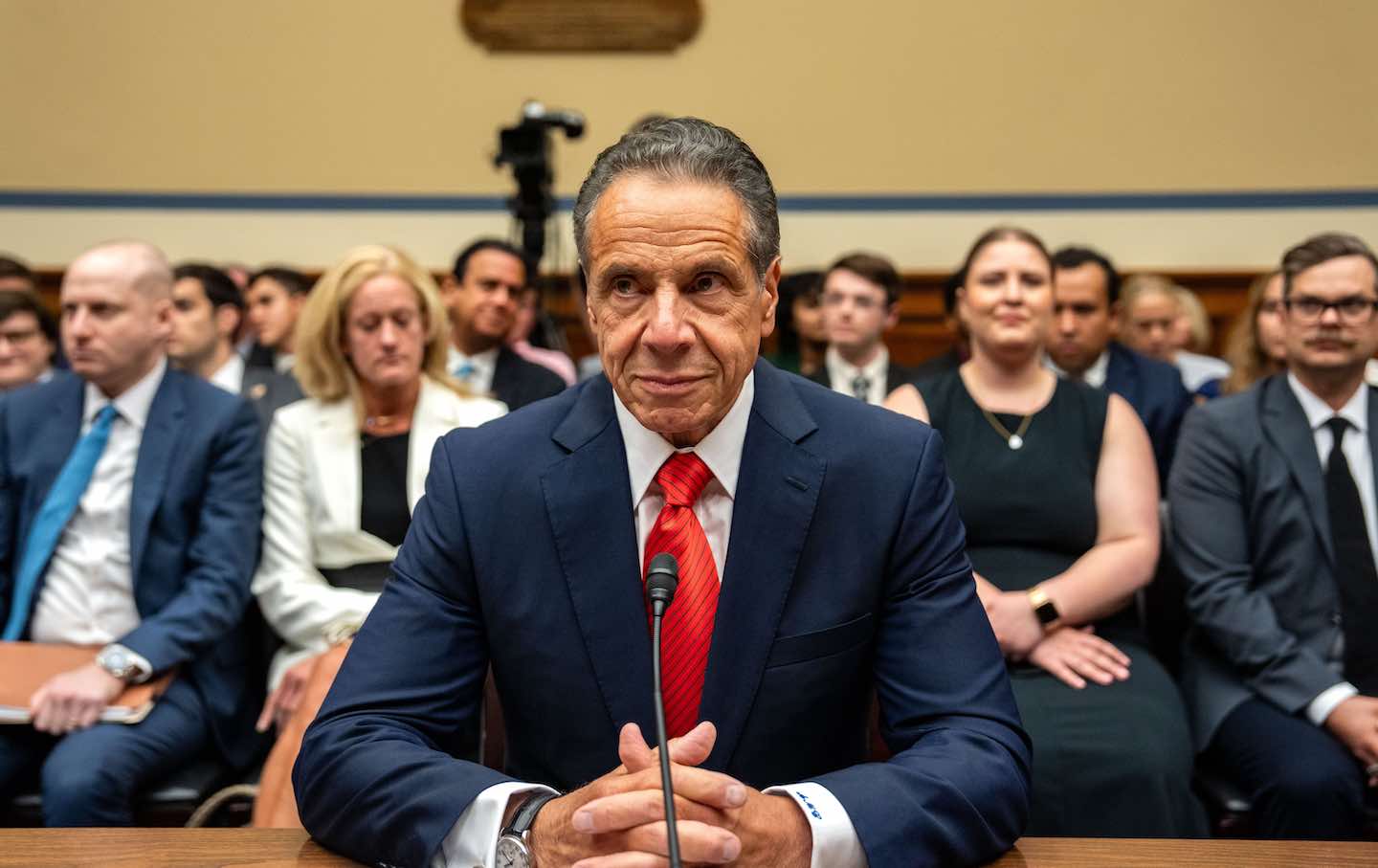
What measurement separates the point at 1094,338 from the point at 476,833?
2991 millimetres

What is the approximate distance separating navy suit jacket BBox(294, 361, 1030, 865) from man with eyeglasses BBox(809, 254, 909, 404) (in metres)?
2.63

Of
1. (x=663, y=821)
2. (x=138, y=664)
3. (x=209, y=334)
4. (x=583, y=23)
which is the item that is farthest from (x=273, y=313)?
(x=663, y=821)

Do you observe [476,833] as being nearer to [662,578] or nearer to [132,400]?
[662,578]

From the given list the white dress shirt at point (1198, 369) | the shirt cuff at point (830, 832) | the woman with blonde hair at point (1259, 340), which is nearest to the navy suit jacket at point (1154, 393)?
the woman with blonde hair at point (1259, 340)

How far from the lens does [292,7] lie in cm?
591

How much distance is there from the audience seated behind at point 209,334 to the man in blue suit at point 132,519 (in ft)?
2.94

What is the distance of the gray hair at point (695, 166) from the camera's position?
1.34 metres

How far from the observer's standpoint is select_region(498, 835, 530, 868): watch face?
45.6 inches

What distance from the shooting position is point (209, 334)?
161 inches

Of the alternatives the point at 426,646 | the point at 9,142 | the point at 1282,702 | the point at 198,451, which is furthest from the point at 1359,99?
the point at 9,142

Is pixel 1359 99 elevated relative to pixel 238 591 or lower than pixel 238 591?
elevated

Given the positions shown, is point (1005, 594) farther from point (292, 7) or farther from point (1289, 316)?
point (292, 7)

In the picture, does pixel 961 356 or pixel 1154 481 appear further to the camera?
pixel 961 356

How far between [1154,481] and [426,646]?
1.75 m
